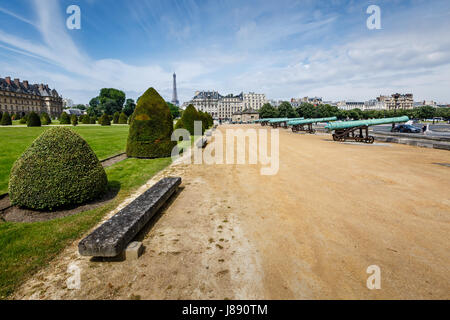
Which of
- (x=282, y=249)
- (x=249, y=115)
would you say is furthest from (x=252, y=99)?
(x=282, y=249)

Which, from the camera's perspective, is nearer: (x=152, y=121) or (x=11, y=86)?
(x=152, y=121)

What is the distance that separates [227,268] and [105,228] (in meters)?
2.16

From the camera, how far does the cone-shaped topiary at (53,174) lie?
488cm

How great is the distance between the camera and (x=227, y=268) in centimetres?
324

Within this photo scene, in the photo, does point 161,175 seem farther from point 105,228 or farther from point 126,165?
point 105,228

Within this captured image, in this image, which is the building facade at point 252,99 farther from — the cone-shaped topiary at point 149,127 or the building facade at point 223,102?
the cone-shaped topiary at point 149,127

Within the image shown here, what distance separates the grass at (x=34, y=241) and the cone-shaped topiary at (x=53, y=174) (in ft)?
1.90

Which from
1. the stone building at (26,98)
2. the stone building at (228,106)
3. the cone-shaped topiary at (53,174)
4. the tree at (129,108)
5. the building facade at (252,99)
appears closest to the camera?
the cone-shaped topiary at (53,174)

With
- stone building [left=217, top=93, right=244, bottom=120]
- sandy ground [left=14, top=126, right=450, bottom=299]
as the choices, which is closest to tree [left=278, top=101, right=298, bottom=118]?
stone building [left=217, top=93, right=244, bottom=120]

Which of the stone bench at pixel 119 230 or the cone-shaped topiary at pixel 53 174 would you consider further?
the cone-shaped topiary at pixel 53 174

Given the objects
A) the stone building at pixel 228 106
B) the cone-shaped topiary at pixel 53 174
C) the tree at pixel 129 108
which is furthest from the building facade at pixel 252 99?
the cone-shaped topiary at pixel 53 174

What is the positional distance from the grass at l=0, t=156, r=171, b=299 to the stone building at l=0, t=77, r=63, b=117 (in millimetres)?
94451

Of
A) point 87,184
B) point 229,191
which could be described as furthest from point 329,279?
point 87,184

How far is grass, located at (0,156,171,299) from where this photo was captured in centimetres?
302
